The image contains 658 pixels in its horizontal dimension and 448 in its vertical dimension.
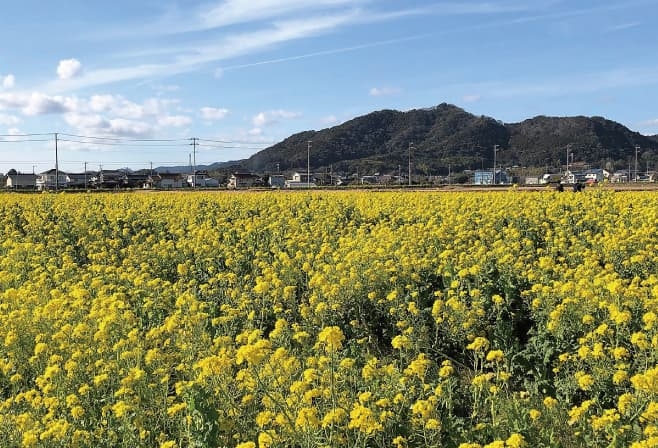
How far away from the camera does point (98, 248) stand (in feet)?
35.3

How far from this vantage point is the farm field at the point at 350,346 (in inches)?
146

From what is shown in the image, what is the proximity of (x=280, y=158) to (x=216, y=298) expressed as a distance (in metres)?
144

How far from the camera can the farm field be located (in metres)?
3.71

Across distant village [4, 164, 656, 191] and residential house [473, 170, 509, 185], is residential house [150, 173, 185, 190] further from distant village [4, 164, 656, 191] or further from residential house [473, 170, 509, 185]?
residential house [473, 170, 509, 185]

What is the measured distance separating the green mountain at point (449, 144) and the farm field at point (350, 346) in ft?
372

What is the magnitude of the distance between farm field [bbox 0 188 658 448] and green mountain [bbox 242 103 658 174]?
11344 centimetres

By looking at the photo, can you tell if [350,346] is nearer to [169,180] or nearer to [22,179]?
[169,180]

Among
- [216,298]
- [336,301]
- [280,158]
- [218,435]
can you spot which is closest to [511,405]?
[218,435]

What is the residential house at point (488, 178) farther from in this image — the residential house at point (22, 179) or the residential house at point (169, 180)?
the residential house at point (22, 179)

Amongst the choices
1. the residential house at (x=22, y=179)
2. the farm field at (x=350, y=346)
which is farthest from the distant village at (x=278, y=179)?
the farm field at (x=350, y=346)

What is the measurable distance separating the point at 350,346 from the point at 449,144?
5719 inches

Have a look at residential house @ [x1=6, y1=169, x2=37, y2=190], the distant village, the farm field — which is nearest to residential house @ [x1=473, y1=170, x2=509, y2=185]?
the distant village

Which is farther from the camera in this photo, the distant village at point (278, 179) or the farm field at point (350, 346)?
the distant village at point (278, 179)

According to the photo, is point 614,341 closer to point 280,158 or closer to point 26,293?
point 26,293
